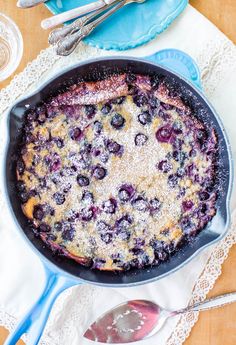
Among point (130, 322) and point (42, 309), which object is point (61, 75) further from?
point (130, 322)

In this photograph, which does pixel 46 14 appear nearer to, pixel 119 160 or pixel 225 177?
pixel 119 160

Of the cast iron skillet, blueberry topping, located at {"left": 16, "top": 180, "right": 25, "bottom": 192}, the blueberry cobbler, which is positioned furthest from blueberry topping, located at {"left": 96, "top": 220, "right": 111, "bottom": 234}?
blueberry topping, located at {"left": 16, "top": 180, "right": 25, "bottom": 192}

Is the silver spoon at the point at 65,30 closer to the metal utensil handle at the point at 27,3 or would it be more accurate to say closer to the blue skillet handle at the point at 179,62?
the metal utensil handle at the point at 27,3

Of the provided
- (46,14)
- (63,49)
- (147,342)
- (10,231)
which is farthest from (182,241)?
(46,14)

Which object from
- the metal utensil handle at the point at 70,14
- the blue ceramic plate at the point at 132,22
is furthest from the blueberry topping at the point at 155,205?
the metal utensil handle at the point at 70,14

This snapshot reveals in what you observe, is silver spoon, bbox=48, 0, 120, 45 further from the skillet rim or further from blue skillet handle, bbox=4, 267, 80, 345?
blue skillet handle, bbox=4, 267, 80, 345

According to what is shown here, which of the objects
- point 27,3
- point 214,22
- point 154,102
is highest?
point 27,3

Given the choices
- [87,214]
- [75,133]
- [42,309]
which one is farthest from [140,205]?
[42,309]
